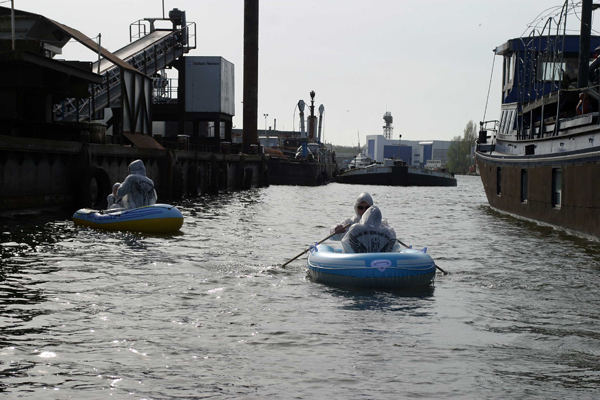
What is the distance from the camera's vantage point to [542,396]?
22.5 feet

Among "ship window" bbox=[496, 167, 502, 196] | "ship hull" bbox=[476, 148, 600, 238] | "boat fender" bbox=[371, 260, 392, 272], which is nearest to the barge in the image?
"ship hull" bbox=[476, 148, 600, 238]

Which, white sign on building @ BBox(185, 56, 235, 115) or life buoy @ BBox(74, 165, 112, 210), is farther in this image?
white sign on building @ BBox(185, 56, 235, 115)

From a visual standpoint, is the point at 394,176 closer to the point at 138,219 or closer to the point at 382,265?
the point at 138,219

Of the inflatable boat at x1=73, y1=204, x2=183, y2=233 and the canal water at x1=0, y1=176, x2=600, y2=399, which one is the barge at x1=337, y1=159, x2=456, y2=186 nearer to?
the inflatable boat at x1=73, y1=204, x2=183, y2=233

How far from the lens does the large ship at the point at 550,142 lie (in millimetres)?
21391

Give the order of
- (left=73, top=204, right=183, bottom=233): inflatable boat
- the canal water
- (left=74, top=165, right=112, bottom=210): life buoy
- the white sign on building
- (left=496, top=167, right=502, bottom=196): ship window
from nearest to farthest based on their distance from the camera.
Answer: the canal water → (left=73, top=204, right=183, bottom=233): inflatable boat → (left=74, top=165, right=112, bottom=210): life buoy → (left=496, top=167, right=502, bottom=196): ship window → the white sign on building

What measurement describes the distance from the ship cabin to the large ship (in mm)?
35

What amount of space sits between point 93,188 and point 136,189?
25.8ft

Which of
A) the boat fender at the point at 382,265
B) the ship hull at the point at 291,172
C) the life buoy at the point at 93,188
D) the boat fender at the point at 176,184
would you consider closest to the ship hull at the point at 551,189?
the boat fender at the point at 382,265

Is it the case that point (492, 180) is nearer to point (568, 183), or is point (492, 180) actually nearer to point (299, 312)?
point (568, 183)

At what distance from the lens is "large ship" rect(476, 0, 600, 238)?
21391mm

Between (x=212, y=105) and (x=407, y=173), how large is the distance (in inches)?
1543

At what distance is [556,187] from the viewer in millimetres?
24422

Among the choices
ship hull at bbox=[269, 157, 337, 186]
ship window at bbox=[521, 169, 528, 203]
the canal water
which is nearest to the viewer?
the canal water
